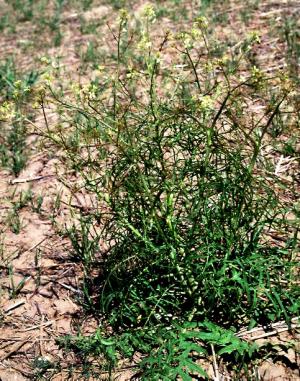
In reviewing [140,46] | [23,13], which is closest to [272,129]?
[140,46]

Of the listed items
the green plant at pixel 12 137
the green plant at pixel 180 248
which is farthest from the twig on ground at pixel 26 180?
the green plant at pixel 180 248

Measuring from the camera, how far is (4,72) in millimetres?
4617

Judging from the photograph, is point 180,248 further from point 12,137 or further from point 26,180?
point 12,137

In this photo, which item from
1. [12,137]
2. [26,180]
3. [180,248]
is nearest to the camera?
[180,248]

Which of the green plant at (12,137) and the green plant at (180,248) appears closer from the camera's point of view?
the green plant at (180,248)

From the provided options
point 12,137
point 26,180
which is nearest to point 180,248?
point 26,180

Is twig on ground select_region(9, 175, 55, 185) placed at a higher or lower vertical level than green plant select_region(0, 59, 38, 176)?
lower

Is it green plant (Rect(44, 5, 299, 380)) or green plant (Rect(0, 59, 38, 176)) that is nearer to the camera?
green plant (Rect(44, 5, 299, 380))

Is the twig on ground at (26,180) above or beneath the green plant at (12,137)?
beneath

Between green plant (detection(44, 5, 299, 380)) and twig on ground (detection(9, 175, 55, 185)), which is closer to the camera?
green plant (detection(44, 5, 299, 380))

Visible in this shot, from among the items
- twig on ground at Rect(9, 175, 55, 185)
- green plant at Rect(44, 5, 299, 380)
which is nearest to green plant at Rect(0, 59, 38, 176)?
twig on ground at Rect(9, 175, 55, 185)

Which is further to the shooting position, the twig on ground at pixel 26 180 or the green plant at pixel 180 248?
the twig on ground at pixel 26 180

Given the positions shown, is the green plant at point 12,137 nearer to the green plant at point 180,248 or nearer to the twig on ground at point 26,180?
the twig on ground at point 26,180

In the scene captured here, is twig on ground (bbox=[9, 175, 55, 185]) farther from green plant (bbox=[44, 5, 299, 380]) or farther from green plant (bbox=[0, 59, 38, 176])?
green plant (bbox=[44, 5, 299, 380])
